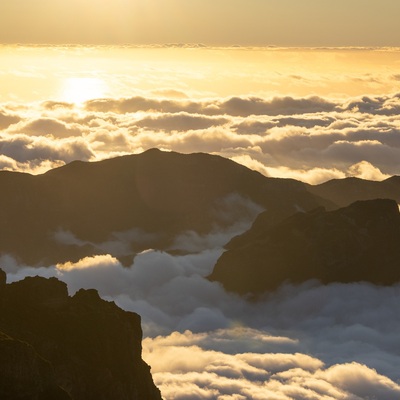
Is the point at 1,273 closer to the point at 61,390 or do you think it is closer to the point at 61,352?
the point at 61,352

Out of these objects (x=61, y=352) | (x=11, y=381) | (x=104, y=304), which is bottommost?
(x=11, y=381)

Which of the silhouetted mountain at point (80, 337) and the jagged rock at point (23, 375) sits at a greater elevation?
the silhouetted mountain at point (80, 337)

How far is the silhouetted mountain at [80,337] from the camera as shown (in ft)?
491

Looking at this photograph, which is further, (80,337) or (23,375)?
(80,337)

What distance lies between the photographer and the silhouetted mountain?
150m

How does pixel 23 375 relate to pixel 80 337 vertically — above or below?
below

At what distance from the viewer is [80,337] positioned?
511 ft

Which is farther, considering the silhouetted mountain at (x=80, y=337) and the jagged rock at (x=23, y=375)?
the silhouetted mountain at (x=80, y=337)

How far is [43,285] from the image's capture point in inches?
6511

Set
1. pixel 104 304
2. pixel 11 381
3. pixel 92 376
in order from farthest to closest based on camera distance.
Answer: pixel 104 304
pixel 92 376
pixel 11 381

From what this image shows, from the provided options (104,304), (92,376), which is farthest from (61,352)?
(104,304)

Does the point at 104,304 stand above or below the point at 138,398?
above

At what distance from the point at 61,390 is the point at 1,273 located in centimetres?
4264

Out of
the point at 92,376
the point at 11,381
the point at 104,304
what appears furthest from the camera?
the point at 104,304
